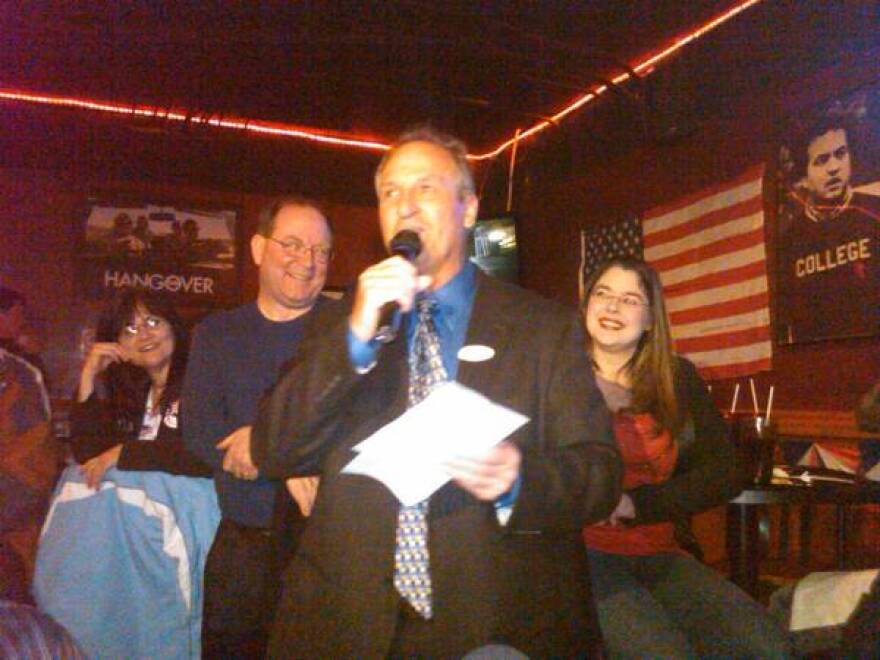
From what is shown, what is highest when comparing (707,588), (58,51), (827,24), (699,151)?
(58,51)

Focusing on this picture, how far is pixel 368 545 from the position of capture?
1.34 meters

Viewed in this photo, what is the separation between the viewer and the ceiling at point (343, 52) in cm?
444

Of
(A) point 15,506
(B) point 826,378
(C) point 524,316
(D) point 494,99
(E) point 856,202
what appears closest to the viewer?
(C) point 524,316

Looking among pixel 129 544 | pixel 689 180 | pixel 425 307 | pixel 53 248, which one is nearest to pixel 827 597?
pixel 425 307

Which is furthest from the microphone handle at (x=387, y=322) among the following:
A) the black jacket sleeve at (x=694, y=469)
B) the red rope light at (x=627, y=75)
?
the red rope light at (x=627, y=75)

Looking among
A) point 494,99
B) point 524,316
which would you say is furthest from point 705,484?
point 494,99

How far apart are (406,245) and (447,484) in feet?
1.46

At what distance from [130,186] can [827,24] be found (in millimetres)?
5331

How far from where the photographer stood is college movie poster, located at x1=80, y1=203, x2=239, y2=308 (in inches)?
248

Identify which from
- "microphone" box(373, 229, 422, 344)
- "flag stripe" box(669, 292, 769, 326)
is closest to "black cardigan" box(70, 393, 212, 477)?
"microphone" box(373, 229, 422, 344)

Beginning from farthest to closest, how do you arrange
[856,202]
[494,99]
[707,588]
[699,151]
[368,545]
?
1. [494,99]
2. [699,151]
3. [856,202]
4. [707,588]
5. [368,545]

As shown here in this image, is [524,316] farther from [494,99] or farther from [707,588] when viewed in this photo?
[494,99]

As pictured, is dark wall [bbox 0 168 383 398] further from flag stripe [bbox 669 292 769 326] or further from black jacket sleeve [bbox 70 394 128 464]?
flag stripe [bbox 669 292 769 326]

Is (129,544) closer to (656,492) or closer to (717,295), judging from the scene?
(656,492)
